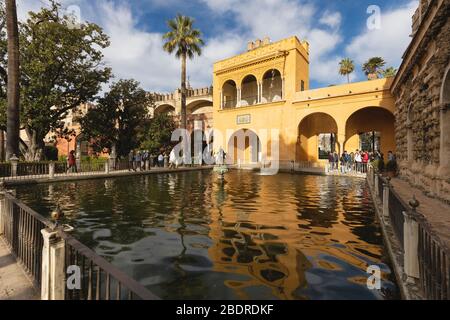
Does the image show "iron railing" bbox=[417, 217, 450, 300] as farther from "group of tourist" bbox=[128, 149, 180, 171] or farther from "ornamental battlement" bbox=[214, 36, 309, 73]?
"ornamental battlement" bbox=[214, 36, 309, 73]

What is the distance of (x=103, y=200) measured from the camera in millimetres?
10336

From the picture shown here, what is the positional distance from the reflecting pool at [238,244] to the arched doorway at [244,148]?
21.4 m

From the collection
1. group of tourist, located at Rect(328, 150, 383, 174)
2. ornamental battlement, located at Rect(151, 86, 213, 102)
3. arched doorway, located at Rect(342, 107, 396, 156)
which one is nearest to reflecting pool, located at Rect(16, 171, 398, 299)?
group of tourist, located at Rect(328, 150, 383, 174)

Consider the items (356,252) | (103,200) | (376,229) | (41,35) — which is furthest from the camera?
(41,35)

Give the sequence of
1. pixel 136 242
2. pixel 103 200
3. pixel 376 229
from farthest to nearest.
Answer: pixel 103 200 < pixel 376 229 < pixel 136 242

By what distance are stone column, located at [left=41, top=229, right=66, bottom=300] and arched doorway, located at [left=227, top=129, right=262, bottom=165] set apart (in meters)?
28.3

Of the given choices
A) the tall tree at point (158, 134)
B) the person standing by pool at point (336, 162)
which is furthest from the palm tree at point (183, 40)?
the person standing by pool at point (336, 162)

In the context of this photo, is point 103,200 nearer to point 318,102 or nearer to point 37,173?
point 37,173

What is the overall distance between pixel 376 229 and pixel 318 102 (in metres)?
20.0

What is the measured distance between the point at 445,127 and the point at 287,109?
18.5 meters

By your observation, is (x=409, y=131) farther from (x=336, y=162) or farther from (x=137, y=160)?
(x=137, y=160)

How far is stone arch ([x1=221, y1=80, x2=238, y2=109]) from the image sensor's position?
32944 mm

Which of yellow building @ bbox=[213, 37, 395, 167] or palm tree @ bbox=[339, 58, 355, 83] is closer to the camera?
yellow building @ bbox=[213, 37, 395, 167]

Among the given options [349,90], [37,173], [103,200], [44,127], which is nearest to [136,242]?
[103,200]
